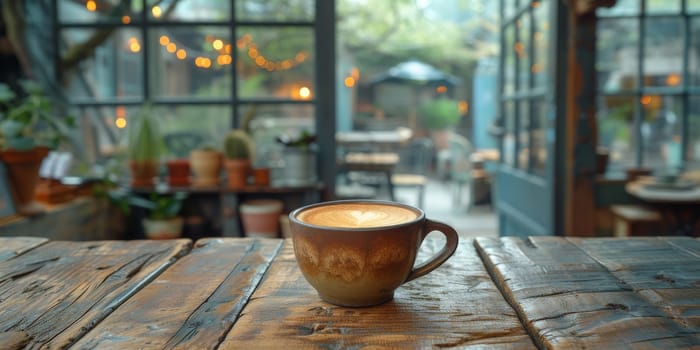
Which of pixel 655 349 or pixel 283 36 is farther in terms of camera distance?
pixel 283 36

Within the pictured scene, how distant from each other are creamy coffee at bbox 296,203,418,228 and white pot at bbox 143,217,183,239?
2087 mm

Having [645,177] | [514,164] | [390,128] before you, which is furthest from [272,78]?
[390,128]

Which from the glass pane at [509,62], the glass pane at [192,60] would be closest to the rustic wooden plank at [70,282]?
the glass pane at [192,60]

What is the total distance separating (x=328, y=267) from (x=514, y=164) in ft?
9.14

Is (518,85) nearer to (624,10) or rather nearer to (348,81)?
(624,10)

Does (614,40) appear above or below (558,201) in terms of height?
above

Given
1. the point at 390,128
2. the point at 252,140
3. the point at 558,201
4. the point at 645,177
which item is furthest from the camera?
the point at 390,128

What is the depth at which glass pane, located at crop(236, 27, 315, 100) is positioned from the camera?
9.73 ft

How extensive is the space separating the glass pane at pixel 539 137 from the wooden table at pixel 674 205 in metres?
0.41

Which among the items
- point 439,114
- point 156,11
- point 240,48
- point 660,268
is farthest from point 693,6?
point 439,114

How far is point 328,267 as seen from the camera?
673 mm

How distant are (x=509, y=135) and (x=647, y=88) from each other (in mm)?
771

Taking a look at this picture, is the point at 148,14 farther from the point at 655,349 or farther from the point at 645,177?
the point at 655,349

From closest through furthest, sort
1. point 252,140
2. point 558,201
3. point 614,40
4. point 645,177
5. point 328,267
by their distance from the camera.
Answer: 1. point 328,267
2. point 558,201
3. point 252,140
4. point 645,177
5. point 614,40
